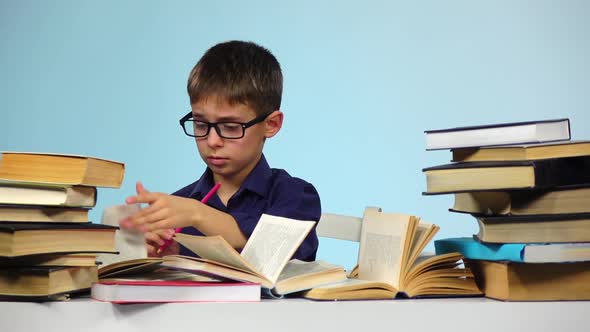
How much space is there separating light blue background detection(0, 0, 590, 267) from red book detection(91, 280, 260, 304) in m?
3.02

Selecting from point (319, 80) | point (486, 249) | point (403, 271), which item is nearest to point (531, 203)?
point (486, 249)

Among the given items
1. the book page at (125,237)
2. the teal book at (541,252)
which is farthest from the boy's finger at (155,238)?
the teal book at (541,252)

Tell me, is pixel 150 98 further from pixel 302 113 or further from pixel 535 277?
pixel 535 277

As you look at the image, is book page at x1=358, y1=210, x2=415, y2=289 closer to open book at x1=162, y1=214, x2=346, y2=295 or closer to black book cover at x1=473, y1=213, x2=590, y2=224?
open book at x1=162, y1=214, x2=346, y2=295

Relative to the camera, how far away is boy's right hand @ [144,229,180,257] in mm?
1923

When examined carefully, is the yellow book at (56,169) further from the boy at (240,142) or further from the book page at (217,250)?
the boy at (240,142)

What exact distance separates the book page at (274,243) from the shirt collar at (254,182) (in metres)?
0.53

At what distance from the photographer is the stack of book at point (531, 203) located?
166 cm

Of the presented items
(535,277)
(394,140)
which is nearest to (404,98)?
(394,140)

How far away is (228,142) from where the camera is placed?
215 cm

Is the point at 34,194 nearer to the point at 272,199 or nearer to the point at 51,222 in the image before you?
the point at 51,222

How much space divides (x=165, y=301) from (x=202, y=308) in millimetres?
63

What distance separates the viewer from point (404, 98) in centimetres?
464

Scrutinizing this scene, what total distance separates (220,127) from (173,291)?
2.14 feet
